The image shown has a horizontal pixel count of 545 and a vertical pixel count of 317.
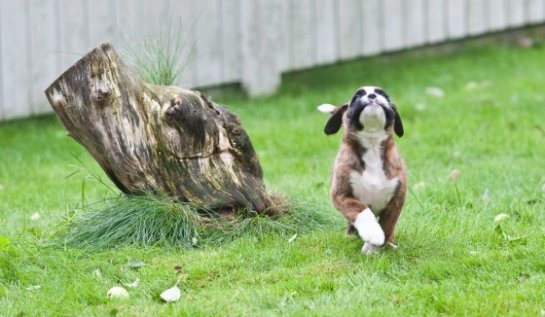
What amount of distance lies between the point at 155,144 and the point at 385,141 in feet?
3.83

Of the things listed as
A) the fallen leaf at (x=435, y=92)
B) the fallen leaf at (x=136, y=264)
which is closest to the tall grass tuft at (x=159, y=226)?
the fallen leaf at (x=136, y=264)

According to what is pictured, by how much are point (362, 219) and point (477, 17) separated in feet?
23.9

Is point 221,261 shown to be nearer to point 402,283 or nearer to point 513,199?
point 402,283

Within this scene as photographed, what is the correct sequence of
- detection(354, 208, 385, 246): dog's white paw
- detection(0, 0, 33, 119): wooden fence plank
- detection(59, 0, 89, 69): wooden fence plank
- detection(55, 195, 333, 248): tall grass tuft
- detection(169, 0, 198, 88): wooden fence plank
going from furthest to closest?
detection(169, 0, 198, 88): wooden fence plank → detection(59, 0, 89, 69): wooden fence plank → detection(0, 0, 33, 119): wooden fence plank → detection(55, 195, 333, 248): tall grass tuft → detection(354, 208, 385, 246): dog's white paw

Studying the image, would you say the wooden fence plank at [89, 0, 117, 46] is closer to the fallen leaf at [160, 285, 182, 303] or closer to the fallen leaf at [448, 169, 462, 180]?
the fallen leaf at [448, 169, 462, 180]

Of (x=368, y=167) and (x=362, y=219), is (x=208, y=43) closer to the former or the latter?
(x=368, y=167)

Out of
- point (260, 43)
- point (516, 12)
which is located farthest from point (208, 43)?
point (516, 12)

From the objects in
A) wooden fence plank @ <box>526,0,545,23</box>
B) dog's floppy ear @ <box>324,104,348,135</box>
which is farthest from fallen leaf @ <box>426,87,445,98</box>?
dog's floppy ear @ <box>324,104,348,135</box>

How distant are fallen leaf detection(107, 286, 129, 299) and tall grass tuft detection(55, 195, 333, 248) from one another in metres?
0.59

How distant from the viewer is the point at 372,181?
15.7ft

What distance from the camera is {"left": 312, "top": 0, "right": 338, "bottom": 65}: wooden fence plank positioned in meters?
10.4

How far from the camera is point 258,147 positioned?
8.11 metres

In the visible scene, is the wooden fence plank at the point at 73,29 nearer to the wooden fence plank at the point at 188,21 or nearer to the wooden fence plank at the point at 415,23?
the wooden fence plank at the point at 188,21

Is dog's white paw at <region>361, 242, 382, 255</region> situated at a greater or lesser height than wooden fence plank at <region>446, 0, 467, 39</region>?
lesser
